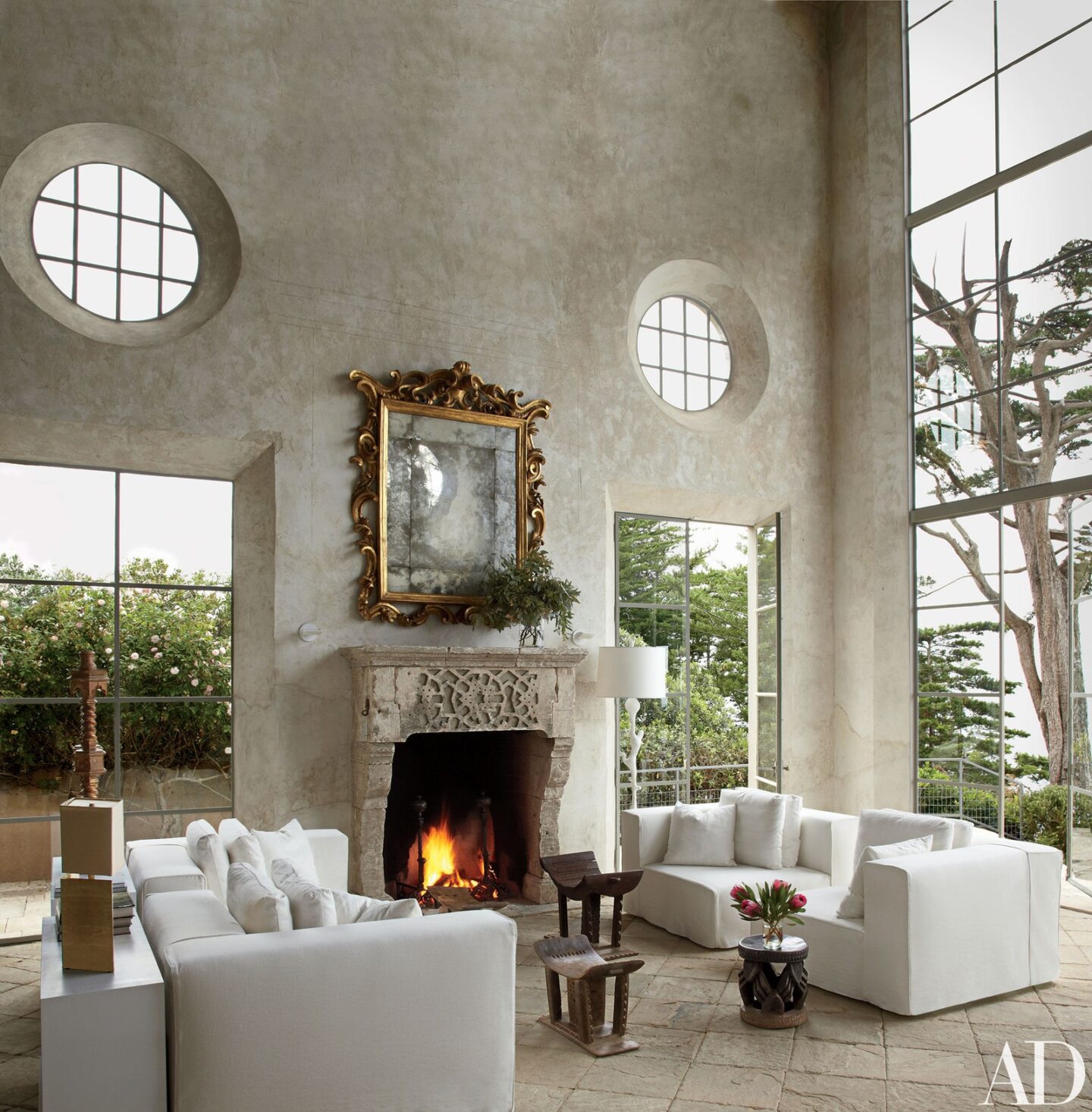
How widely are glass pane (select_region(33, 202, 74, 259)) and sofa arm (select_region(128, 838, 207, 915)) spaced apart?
3.72 metres

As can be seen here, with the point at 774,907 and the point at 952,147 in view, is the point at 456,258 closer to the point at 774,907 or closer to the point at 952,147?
the point at 952,147

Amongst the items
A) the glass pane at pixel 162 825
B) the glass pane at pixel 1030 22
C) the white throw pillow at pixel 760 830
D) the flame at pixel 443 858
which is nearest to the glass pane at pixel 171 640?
the glass pane at pixel 162 825

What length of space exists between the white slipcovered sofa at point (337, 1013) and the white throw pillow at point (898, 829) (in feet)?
8.33

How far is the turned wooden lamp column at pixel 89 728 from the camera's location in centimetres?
380

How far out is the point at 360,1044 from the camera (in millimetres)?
3438

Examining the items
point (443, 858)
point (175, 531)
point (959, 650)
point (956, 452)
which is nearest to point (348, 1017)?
point (443, 858)

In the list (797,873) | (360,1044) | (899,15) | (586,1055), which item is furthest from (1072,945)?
(899,15)

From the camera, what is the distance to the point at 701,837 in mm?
6520

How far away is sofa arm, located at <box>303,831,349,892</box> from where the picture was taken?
586 centimetres

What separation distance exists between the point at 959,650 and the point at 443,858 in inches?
172

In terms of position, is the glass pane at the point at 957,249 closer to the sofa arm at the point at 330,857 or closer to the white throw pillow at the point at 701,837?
→ the white throw pillow at the point at 701,837

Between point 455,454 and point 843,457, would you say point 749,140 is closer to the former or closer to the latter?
point 843,457

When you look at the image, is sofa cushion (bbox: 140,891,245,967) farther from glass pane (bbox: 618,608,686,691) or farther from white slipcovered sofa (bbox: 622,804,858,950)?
glass pane (bbox: 618,608,686,691)

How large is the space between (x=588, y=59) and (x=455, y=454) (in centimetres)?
340
